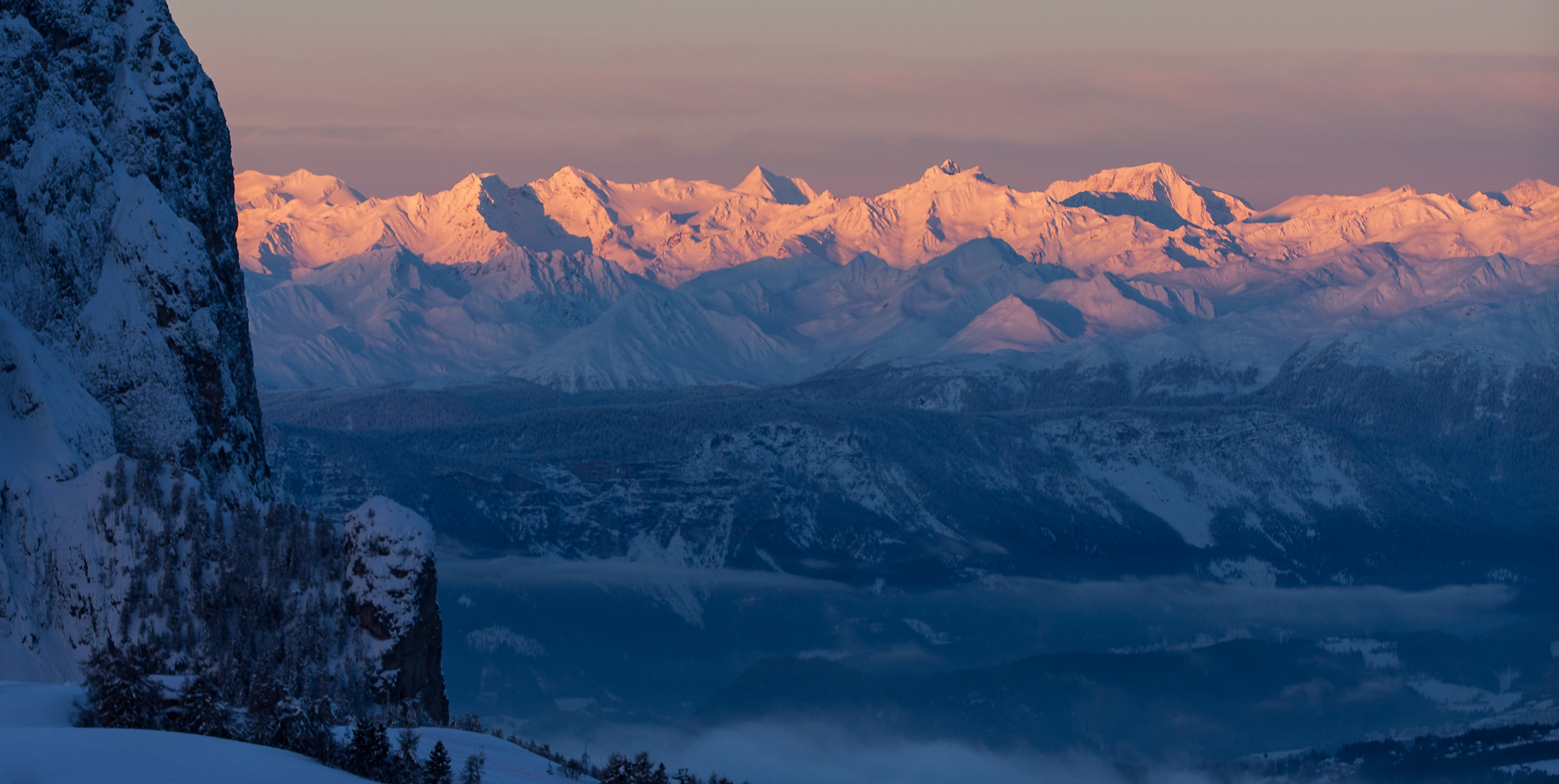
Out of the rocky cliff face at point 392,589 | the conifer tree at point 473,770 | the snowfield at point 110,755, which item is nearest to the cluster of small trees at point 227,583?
the rocky cliff face at point 392,589

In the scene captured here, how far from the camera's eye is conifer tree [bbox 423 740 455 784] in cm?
7369

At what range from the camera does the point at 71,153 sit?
405ft

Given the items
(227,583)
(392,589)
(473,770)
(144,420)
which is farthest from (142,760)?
(144,420)

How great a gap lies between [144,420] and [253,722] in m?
51.9

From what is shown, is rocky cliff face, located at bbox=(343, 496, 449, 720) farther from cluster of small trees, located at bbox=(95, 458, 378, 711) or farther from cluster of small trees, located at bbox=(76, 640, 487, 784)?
cluster of small trees, located at bbox=(76, 640, 487, 784)

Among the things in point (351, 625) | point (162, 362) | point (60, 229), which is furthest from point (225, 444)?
point (351, 625)

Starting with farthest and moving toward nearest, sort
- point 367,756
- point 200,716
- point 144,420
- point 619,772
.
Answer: point 144,420 → point 619,772 → point 200,716 → point 367,756

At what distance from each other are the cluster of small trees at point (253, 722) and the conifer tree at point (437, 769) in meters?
0.03

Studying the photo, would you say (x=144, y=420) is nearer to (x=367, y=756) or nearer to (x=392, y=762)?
(x=392, y=762)

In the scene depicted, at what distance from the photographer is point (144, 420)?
4801 inches

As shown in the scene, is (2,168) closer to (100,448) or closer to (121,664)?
(100,448)

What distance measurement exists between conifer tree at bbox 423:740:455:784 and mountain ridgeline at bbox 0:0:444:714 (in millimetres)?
18904

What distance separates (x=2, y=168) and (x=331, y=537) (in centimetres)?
2973

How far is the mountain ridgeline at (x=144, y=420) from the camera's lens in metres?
108
